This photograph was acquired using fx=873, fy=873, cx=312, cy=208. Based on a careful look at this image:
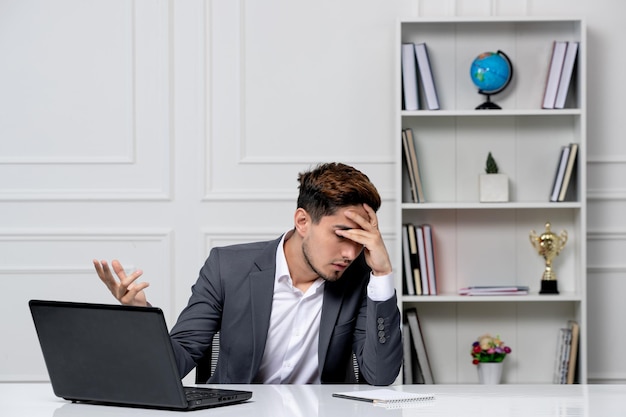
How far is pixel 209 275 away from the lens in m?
2.39

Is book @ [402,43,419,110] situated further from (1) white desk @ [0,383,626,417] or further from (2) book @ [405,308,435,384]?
(1) white desk @ [0,383,626,417]

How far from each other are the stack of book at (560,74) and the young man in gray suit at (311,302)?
1848mm

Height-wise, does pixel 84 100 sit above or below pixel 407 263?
above

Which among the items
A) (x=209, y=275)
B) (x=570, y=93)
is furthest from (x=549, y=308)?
(x=209, y=275)

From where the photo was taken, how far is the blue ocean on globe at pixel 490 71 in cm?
389

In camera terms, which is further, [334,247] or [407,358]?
[407,358]

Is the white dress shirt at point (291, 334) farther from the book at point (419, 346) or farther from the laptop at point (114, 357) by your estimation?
the book at point (419, 346)

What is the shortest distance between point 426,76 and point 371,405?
2.35 m

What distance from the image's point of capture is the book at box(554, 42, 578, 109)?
3895 millimetres

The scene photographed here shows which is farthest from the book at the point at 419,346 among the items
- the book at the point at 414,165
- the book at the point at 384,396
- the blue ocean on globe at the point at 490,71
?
the book at the point at 384,396

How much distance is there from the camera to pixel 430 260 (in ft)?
12.9

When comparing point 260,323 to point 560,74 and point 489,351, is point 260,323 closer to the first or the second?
point 489,351

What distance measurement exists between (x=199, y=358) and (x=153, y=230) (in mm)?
1812

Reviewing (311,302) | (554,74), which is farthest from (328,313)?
(554,74)
